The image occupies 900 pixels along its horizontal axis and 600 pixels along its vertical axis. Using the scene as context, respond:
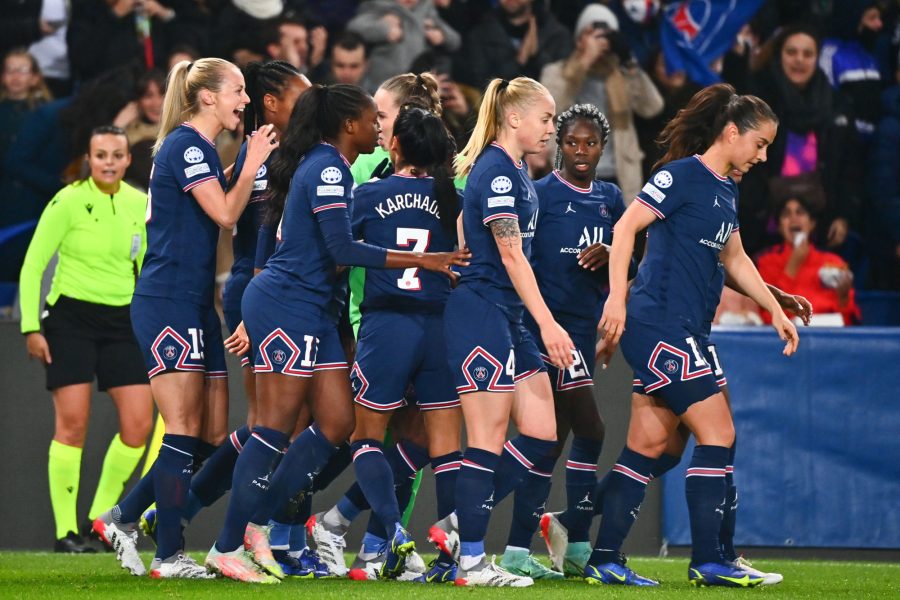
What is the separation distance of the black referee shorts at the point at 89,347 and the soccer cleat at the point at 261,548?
8.30 feet

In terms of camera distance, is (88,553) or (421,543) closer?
(88,553)

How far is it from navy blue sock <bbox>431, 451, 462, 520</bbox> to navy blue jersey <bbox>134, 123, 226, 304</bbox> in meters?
1.25

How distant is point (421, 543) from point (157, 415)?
1.81m

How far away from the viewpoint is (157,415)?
8.70 m

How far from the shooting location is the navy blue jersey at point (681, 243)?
5945mm

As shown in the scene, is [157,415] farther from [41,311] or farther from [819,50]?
[819,50]

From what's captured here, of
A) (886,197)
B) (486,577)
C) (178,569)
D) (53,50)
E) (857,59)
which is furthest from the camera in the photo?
(857,59)

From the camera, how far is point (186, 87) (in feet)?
19.7

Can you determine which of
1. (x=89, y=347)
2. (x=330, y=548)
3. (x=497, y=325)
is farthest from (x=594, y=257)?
(x=89, y=347)

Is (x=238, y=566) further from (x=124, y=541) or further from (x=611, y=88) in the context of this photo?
(x=611, y=88)

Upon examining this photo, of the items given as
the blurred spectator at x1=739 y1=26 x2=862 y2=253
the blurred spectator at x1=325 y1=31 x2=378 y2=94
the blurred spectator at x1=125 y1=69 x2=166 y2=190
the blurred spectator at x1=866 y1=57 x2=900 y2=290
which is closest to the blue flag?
the blurred spectator at x1=739 y1=26 x2=862 y2=253

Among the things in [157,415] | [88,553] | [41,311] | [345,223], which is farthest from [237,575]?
[41,311]

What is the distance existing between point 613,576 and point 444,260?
1609 millimetres

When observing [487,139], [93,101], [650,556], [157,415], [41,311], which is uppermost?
[93,101]
